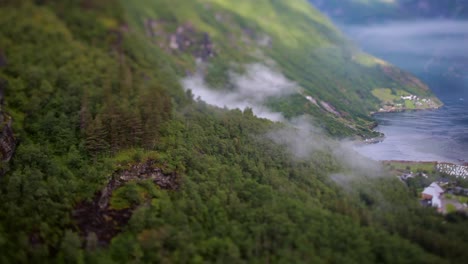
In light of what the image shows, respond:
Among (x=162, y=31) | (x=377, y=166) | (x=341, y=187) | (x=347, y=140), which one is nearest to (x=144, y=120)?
(x=341, y=187)

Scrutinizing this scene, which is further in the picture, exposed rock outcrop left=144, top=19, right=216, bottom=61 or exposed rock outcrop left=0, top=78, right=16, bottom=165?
exposed rock outcrop left=144, top=19, right=216, bottom=61

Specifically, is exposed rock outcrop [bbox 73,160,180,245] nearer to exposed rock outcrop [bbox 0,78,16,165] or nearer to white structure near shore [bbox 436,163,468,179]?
exposed rock outcrop [bbox 0,78,16,165]

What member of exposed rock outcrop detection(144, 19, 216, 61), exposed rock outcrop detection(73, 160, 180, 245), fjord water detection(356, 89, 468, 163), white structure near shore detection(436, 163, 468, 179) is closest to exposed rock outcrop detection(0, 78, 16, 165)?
exposed rock outcrop detection(73, 160, 180, 245)

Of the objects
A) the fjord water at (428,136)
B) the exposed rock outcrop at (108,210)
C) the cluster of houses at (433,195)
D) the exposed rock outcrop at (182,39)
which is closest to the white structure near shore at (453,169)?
the fjord water at (428,136)

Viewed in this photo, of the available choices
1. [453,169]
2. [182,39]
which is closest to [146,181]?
[453,169]

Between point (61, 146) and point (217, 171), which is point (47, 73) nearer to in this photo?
point (61, 146)

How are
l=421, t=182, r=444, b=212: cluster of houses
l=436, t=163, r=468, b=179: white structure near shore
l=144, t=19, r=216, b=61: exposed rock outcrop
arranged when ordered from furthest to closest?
1. l=144, t=19, r=216, b=61: exposed rock outcrop
2. l=436, t=163, r=468, b=179: white structure near shore
3. l=421, t=182, r=444, b=212: cluster of houses

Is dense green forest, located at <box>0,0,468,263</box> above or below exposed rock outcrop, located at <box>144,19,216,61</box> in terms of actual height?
below
